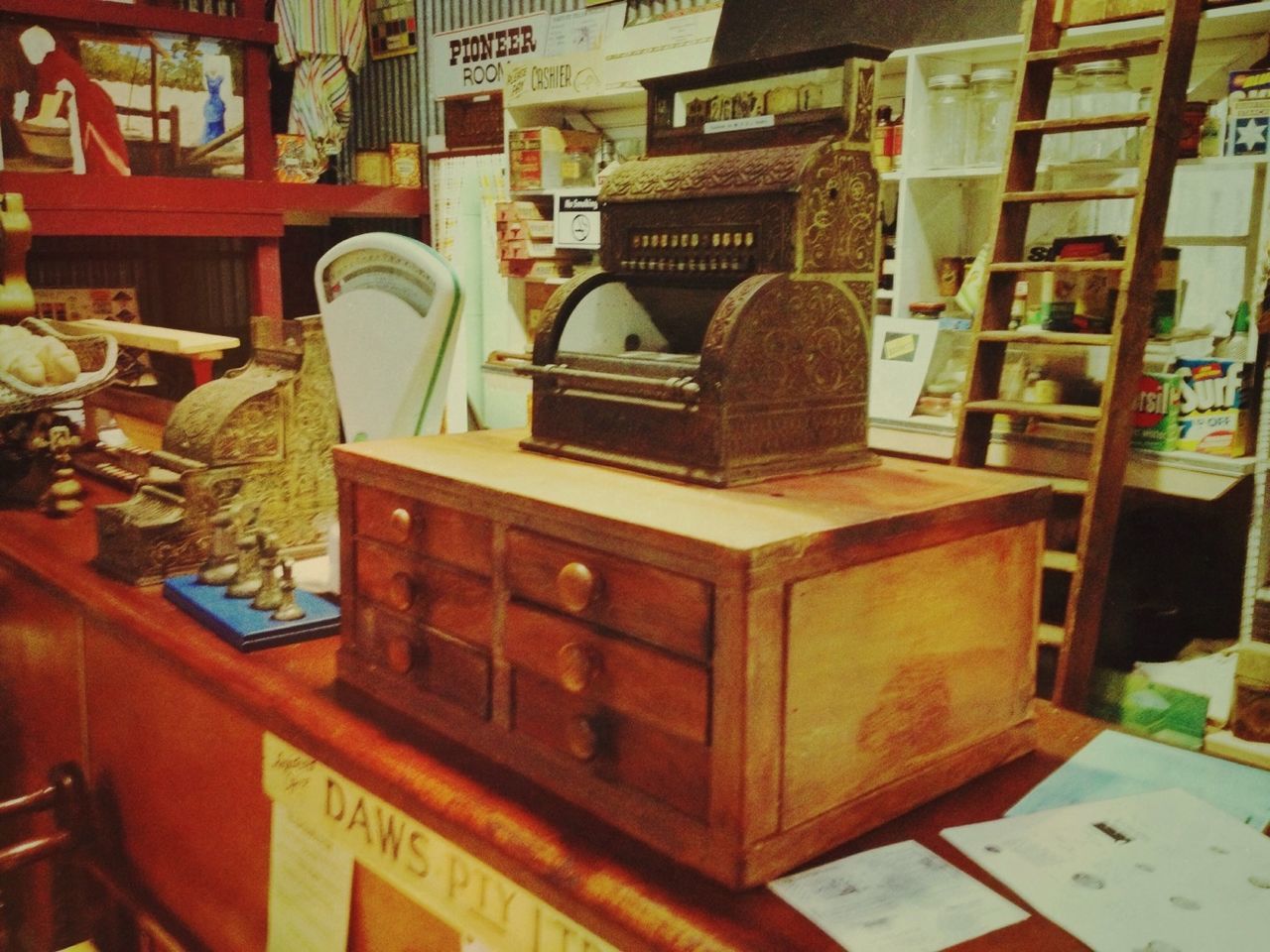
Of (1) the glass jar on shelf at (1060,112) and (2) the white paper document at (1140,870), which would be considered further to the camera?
(1) the glass jar on shelf at (1060,112)

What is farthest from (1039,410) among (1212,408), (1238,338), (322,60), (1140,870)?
(322,60)

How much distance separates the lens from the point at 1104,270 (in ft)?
10.2

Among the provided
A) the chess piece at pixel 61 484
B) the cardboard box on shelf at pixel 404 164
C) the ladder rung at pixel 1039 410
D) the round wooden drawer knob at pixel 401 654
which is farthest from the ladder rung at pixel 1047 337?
the cardboard box on shelf at pixel 404 164

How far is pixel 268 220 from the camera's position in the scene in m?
6.73

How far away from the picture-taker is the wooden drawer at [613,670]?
3.17 feet

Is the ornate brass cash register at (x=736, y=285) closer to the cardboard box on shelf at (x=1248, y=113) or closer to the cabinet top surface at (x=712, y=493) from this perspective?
the cabinet top surface at (x=712, y=493)

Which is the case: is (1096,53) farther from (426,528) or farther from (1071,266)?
(426,528)

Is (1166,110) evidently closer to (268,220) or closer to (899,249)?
(899,249)

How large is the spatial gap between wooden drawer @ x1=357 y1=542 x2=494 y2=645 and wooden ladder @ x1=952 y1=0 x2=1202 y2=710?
7.23ft

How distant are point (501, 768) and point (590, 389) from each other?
0.44 m

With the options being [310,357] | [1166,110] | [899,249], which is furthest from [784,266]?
[899,249]

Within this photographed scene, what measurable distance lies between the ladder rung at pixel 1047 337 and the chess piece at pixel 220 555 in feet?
7.46

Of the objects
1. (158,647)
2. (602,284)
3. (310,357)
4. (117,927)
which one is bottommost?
(117,927)

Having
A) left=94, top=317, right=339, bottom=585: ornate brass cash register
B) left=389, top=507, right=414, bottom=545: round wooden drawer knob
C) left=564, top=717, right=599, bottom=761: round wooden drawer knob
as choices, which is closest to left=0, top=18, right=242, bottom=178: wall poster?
left=94, top=317, right=339, bottom=585: ornate brass cash register
